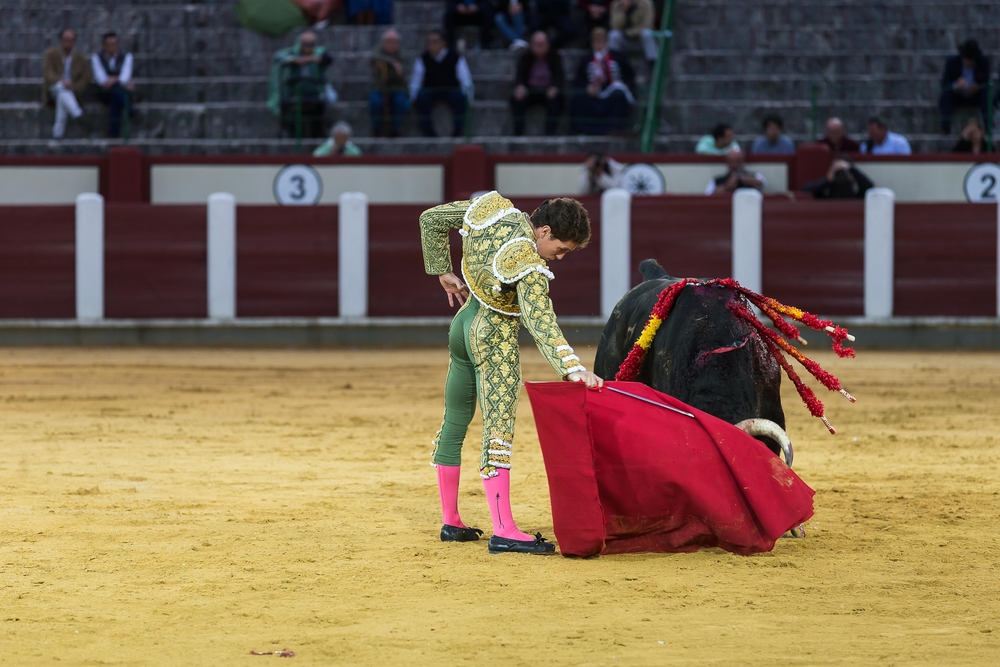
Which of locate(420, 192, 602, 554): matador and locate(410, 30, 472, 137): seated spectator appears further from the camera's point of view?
locate(410, 30, 472, 137): seated spectator

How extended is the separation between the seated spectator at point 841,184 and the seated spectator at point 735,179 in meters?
0.41

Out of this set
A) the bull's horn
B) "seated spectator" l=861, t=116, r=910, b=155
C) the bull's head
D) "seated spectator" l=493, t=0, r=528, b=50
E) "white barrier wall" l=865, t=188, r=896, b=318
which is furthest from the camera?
"seated spectator" l=493, t=0, r=528, b=50

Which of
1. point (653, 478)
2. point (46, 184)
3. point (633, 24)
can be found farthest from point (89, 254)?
point (653, 478)

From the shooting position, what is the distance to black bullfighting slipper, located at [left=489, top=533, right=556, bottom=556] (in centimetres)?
382

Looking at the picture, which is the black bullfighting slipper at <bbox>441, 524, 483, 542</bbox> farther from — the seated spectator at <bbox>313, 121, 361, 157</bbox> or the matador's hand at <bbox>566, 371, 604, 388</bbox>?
the seated spectator at <bbox>313, 121, 361, 157</bbox>

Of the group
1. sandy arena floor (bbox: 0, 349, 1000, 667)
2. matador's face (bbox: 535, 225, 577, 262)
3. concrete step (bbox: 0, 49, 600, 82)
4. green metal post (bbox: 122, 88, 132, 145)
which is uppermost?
concrete step (bbox: 0, 49, 600, 82)

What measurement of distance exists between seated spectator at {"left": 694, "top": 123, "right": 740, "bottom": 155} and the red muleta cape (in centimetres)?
755

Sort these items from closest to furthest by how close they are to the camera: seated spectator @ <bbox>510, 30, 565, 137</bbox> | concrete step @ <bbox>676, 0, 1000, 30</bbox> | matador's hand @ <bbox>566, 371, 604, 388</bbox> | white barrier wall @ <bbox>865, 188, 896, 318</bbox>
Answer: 1. matador's hand @ <bbox>566, 371, 604, 388</bbox>
2. white barrier wall @ <bbox>865, 188, 896, 318</bbox>
3. seated spectator @ <bbox>510, 30, 565, 137</bbox>
4. concrete step @ <bbox>676, 0, 1000, 30</bbox>

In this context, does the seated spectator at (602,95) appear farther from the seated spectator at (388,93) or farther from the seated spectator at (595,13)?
the seated spectator at (388,93)

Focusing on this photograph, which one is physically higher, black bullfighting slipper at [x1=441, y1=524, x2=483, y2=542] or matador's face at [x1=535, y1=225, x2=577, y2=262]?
matador's face at [x1=535, y1=225, x2=577, y2=262]

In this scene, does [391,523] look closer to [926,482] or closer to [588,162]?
[926,482]

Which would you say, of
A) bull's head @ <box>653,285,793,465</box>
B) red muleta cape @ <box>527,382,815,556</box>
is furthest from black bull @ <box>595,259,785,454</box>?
Answer: red muleta cape @ <box>527,382,815,556</box>

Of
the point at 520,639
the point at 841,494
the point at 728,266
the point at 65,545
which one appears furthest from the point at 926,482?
the point at 728,266

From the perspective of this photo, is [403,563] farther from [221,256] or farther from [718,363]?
[221,256]
